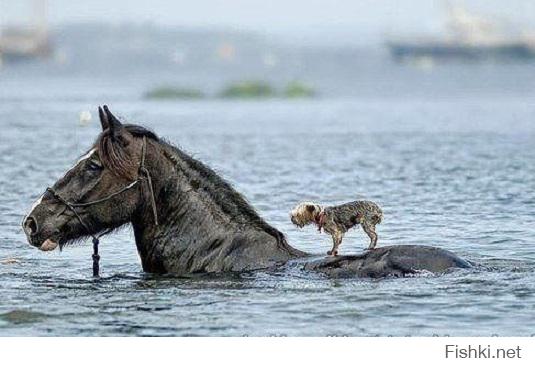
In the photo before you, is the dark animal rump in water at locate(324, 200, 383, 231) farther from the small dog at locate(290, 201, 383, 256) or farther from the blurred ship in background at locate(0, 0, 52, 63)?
the blurred ship in background at locate(0, 0, 52, 63)

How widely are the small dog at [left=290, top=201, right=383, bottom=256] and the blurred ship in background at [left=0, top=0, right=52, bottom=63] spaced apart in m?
86.7

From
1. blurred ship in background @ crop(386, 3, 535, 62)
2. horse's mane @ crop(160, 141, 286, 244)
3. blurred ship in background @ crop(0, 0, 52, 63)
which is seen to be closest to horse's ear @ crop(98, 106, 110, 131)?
horse's mane @ crop(160, 141, 286, 244)

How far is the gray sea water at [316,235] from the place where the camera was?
14.6 m

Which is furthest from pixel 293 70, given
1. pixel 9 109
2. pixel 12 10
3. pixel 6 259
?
pixel 6 259

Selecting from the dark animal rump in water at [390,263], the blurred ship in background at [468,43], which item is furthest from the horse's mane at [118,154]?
the blurred ship in background at [468,43]

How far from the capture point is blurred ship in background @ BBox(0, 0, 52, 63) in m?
105

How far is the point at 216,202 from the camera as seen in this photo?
52.5 ft

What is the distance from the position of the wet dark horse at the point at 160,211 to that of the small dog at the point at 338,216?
53cm

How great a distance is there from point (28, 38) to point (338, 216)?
3859 inches

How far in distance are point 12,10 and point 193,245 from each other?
86.6m

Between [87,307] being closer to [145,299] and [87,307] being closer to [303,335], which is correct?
[145,299]

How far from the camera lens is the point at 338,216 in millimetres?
16422

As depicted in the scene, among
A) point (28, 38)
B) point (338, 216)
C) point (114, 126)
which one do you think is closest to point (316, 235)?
point (338, 216)
